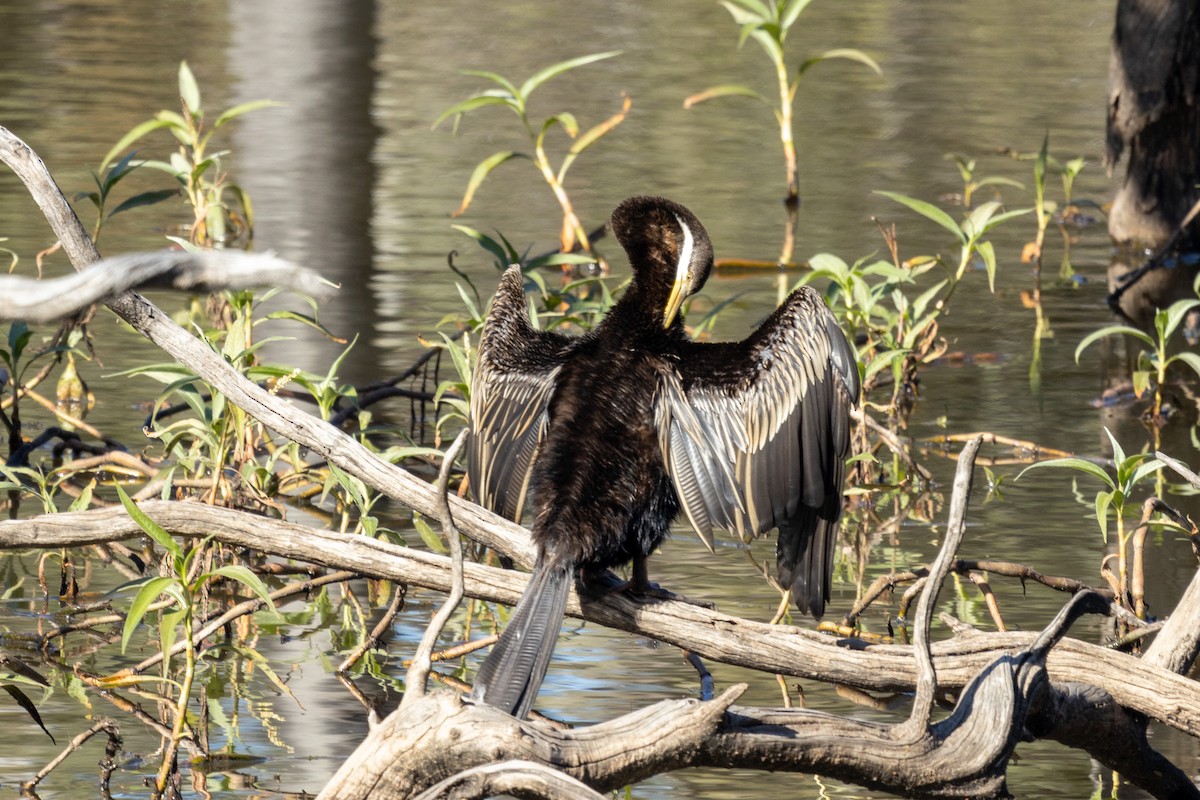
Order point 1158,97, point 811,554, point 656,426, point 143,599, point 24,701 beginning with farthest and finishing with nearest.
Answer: point 1158,97, point 811,554, point 656,426, point 24,701, point 143,599

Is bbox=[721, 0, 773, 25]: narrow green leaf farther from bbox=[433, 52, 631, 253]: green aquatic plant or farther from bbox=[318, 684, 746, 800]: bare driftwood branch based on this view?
bbox=[318, 684, 746, 800]: bare driftwood branch

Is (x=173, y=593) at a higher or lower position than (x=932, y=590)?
lower

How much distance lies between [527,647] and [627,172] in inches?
313

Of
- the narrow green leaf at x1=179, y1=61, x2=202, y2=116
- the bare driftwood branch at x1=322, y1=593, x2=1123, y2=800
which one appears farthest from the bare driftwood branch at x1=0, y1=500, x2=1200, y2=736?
the narrow green leaf at x1=179, y1=61, x2=202, y2=116

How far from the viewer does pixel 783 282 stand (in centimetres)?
875

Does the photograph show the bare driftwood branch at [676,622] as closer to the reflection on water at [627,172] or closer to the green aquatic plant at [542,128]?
the reflection on water at [627,172]

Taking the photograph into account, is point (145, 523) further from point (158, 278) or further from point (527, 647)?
point (158, 278)

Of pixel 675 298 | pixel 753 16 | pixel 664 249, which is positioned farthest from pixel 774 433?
pixel 753 16

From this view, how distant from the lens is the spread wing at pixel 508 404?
3967mm

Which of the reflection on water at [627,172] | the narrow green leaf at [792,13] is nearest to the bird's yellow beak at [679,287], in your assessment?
the reflection on water at [627,172]

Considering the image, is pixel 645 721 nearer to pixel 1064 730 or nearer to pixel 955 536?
pixel 955 536

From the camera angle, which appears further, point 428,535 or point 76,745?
point 428,535

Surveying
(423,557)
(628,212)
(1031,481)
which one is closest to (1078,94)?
(1031,481)

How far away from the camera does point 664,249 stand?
426 centimetres
